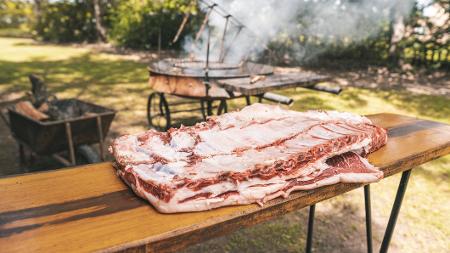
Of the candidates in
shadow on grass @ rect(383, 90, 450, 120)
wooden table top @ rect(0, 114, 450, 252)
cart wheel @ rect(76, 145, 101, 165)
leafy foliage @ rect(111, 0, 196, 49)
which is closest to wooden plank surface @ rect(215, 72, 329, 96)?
cart wheel @ rect(76, 145, 101, 165)

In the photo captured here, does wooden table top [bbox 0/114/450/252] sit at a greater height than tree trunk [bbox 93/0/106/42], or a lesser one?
lesser

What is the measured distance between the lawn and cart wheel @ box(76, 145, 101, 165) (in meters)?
1.12

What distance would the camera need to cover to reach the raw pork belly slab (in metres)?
1.84

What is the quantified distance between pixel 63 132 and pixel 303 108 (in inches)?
244

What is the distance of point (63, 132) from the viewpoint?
464 cm

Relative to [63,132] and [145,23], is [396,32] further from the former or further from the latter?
[63,132]

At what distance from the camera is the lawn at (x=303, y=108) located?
13.2 ft

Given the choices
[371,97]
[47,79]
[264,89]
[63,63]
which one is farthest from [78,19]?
[264,89]

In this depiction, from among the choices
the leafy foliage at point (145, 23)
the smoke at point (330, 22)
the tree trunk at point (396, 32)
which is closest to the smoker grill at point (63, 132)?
the smoke at point (330, 22)

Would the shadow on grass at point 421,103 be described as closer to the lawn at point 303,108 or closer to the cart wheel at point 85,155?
the lawn at point 303,108

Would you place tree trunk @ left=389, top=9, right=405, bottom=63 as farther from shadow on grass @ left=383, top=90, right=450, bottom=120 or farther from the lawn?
shadow on grass @ left=383, top=90, right=450, bottom=120

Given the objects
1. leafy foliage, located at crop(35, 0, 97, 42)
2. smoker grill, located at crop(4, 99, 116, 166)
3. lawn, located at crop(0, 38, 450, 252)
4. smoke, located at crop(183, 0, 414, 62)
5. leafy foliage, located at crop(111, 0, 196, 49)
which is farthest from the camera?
leafy foliage, located at crop(35, 0, 97, 42)

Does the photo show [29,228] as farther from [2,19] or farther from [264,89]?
[2,19]

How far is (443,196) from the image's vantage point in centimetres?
502
